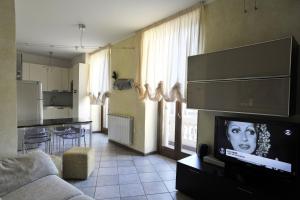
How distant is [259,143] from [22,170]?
2.55 meters

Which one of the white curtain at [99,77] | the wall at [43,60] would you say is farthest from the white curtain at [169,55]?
the wall at [43,60]

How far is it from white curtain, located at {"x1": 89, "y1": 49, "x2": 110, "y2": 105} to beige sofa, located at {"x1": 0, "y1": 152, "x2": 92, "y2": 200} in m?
3.63

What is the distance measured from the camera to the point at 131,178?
314cm

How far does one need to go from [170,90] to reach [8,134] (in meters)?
2.46

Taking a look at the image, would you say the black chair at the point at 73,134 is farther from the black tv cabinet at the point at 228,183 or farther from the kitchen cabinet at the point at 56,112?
the kitchen cabinet at the point at 56,112

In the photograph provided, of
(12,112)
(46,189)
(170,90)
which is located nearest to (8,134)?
(12,112)

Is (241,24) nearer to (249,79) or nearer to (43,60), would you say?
(249,79)

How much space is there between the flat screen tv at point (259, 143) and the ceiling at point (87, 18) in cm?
200

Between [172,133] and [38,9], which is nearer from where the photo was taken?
[38,9]

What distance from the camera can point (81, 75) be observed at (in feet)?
21.2

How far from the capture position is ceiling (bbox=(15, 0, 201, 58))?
3065 millimetres

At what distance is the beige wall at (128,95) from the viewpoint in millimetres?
4336

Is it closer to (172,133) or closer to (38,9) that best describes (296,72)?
(172,133)

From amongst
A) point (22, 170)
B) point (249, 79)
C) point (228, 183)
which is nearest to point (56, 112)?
point (22, 170)
